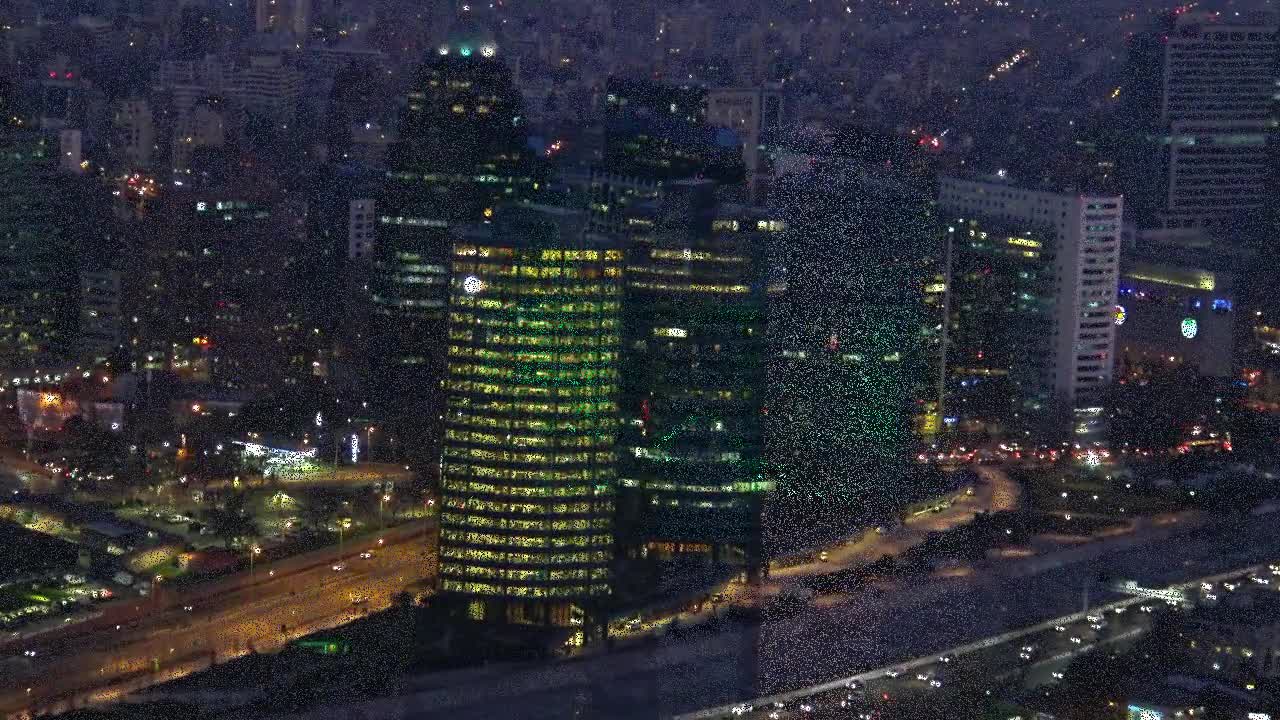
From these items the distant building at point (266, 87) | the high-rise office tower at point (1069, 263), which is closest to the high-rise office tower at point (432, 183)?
the distant building at point (266, 87)

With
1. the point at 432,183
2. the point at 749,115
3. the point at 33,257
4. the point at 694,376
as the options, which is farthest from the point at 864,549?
the point at 33,257

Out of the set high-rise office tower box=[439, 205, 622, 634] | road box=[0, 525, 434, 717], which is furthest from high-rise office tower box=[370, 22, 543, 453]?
high-rise office tower box=[439, 205, 622, 634]

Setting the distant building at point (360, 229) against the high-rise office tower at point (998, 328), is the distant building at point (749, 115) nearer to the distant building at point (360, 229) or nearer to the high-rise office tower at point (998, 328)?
the high-rise office tower at point (998, 328)

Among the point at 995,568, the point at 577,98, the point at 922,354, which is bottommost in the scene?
the point at 995,568

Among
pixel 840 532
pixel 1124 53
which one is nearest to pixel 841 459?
pixel 840 532

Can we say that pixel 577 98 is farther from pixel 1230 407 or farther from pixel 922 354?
pixel 1230 407

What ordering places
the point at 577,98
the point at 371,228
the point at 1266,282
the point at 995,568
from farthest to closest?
the point at 1266,282
the point at 371,228
the point at 577,98
the point at 995,568

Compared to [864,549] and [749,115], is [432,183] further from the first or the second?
[864,549]

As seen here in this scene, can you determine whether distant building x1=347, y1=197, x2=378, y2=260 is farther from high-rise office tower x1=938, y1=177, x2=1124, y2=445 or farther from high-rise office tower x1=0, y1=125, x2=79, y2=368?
high-rise office tower x1=938, y1=177, x2=1124, y2=445
